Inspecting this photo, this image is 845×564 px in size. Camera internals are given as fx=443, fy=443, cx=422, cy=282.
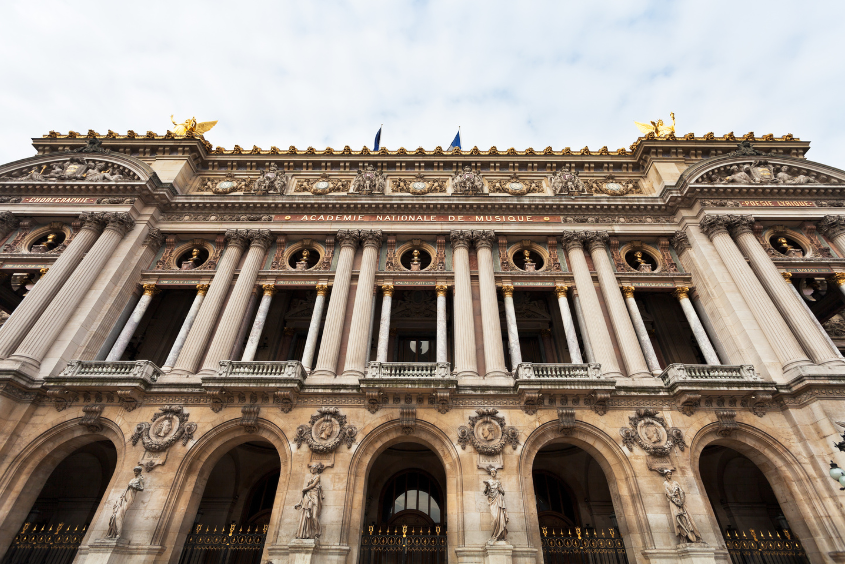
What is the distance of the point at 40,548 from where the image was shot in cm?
Answer: 1573

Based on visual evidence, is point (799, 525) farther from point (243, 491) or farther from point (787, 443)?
point (243, 491)

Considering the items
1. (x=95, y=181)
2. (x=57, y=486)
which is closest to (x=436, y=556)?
(x=57, y=486)

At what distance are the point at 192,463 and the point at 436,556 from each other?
32.9ft

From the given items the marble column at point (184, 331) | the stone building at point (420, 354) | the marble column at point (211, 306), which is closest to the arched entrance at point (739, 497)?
the stone building at point (420, 354)

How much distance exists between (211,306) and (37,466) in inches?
331

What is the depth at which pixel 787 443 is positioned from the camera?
641 inches

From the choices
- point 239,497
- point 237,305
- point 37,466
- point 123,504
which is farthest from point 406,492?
point 37,466

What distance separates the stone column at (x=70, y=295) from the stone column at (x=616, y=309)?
2411cm

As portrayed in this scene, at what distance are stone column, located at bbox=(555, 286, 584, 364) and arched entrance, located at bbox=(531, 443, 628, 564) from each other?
13.7ft

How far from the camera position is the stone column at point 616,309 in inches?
738

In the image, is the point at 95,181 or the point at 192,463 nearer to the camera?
the point at 192,463

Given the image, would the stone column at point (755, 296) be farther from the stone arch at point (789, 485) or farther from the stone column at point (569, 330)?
the stone column at point (569, 330)

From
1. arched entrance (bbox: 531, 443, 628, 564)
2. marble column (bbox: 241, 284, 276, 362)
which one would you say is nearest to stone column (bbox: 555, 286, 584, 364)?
arched entrance (bbox: 531, 443, 628, 564)

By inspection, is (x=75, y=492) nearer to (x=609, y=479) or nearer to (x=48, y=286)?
(x=48, y=286)
